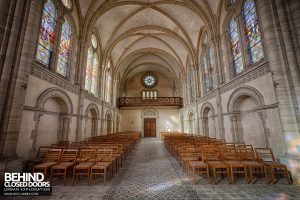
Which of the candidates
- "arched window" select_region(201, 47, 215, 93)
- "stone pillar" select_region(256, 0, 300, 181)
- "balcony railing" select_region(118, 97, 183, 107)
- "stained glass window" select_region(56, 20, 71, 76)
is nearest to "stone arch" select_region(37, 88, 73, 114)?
"stained glass window" select_region(56, 20, 71, 76)

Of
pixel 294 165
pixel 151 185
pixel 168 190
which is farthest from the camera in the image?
pixel 294 165

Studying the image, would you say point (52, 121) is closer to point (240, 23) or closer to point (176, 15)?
point (240, 23)

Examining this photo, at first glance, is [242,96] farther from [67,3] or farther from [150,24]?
[67,3]

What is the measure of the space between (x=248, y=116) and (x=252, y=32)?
4.21 m

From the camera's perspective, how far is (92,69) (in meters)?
12.4

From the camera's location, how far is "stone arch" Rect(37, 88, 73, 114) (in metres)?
6.04

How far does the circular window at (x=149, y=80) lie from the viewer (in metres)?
24.9

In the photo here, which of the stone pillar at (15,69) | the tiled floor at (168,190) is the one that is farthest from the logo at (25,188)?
the stone pillar at (15,69)

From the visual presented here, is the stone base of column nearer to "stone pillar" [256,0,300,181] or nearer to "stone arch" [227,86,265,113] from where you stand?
"stone pillar" [256,0,300,181]

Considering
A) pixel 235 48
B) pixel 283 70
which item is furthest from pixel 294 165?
pixel 235 48

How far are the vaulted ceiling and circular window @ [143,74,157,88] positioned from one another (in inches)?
231

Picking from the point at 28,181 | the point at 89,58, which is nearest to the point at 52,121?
the point at 28,181

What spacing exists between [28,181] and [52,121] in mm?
4220

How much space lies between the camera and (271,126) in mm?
5422
